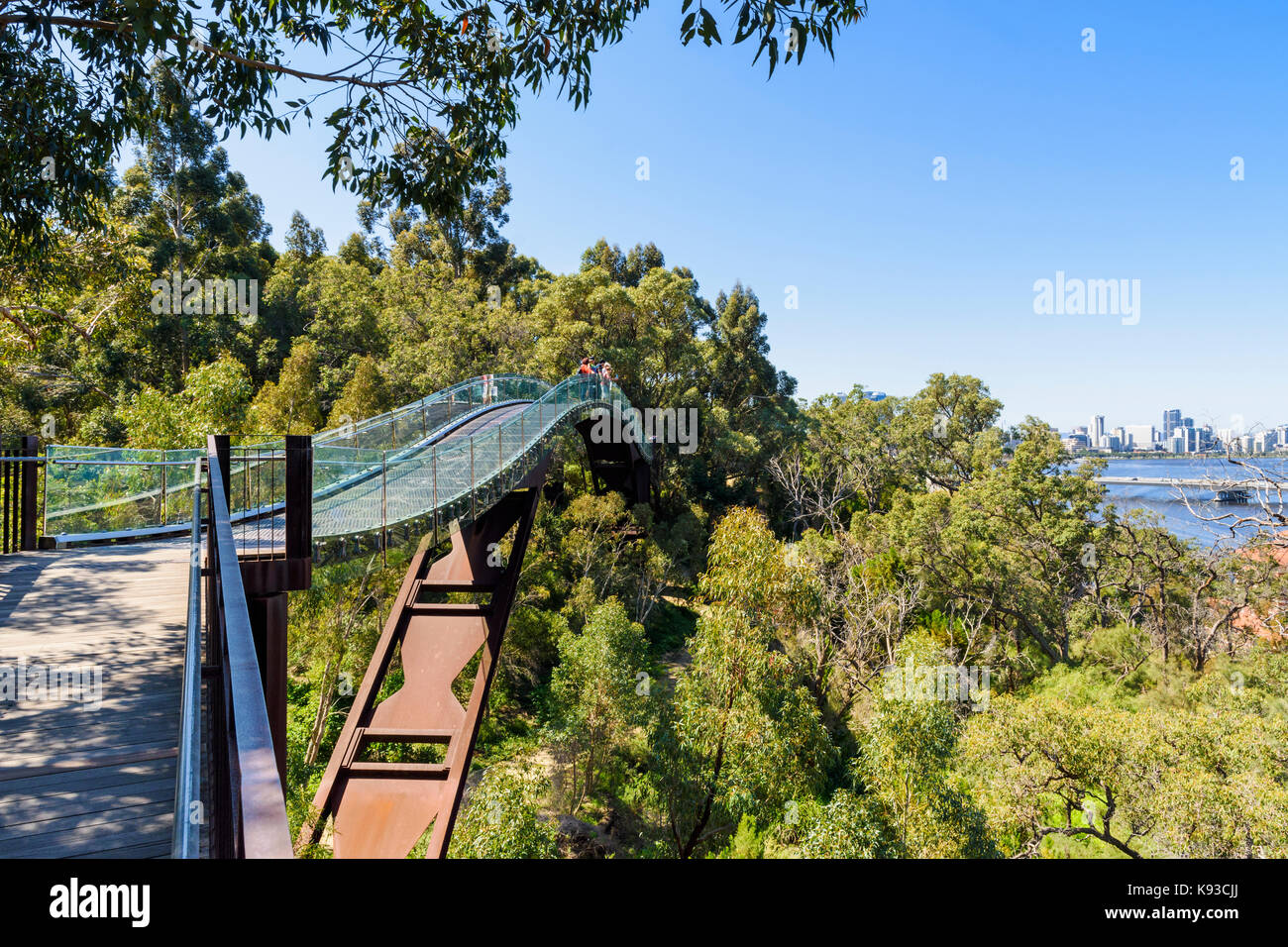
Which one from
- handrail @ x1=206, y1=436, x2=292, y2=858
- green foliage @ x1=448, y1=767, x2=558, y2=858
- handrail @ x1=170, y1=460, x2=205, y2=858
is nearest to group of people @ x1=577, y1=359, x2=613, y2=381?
green foliage @ x1=448, y1=767, x2=558, y2=858

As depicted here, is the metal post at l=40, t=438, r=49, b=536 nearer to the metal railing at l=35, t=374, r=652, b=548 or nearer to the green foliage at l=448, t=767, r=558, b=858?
the metal railing at l=35, t=374, r=652, b=548

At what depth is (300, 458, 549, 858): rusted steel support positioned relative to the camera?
7406 millimetres

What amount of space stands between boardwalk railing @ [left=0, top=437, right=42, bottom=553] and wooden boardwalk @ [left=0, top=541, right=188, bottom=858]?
71.5 inches

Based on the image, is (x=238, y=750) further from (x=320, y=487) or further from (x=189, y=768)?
(x=320, y=487)

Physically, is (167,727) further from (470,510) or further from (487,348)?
(487,348)

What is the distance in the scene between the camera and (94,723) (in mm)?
2912

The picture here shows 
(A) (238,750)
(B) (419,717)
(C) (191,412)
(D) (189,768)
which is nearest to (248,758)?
(A) (238,750)

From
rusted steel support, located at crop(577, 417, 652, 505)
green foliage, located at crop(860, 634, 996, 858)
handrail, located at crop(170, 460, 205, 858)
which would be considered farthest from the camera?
rusted steel support, located at crop(577, 417, 652, 505)

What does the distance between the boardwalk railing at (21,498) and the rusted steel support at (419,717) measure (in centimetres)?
360

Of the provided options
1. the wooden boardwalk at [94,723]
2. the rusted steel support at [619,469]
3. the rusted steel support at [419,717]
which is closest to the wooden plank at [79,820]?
the wooden boardwalk at [94,723]

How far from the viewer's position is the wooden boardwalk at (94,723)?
2203 millimetres

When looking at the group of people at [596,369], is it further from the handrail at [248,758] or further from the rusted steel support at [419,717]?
the handrail at [248,758]

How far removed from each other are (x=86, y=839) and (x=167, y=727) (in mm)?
795
